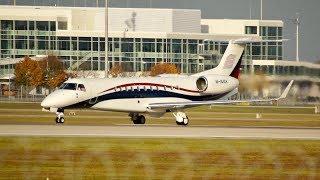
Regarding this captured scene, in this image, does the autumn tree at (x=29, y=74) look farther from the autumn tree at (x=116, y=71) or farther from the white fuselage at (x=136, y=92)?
the white fuselage at (x=136, y=92)

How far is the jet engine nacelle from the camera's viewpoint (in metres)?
77.4

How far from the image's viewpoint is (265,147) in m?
52.1

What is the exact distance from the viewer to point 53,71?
162750mm

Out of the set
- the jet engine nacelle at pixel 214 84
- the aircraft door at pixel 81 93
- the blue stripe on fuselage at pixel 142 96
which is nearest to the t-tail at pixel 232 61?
the jet engine nacelle at pixel 214 84

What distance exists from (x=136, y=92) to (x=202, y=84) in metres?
5.16

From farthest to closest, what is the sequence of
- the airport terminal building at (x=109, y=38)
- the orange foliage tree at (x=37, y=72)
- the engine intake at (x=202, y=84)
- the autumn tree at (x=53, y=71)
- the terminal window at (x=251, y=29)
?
the terminal window at (x=251, y=29), the airport terminal building at (x=109, y=38), the orange foliage tree at (x=37, y=72), the autumn tree at (x=53, y=71), the engine intake at (x=202, y=84)

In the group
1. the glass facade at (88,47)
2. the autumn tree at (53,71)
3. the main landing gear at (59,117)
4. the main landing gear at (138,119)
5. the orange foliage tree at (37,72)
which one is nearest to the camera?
the main landing gear at (59,117)

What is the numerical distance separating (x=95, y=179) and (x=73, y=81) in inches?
1452

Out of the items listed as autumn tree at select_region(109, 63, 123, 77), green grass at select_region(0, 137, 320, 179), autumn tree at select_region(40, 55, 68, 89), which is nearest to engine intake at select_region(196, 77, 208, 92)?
green grass at select_region(0, 137, 320, 179)

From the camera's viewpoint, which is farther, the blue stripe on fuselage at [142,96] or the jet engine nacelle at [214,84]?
the jet engine nacelle at [214,84]

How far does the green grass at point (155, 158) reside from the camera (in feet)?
135

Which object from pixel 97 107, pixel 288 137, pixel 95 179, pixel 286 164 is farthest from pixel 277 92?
pixel 95 179

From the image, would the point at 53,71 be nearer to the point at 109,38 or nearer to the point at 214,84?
the point at 109,38

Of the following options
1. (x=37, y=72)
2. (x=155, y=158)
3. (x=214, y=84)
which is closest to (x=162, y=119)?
(x=214, y=84)
